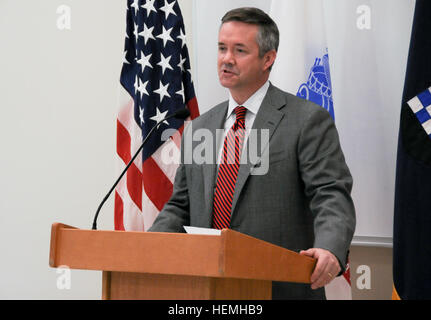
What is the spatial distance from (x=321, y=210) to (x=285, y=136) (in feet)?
1.17

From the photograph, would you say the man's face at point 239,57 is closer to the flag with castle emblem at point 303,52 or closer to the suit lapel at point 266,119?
the suit lapel at point 266,119

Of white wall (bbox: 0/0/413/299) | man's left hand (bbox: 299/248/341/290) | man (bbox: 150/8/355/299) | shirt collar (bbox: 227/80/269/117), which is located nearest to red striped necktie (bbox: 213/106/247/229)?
man (bbox: 150/8/355/299)

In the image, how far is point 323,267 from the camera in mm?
1619

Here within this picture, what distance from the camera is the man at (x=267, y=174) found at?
1.94 metres

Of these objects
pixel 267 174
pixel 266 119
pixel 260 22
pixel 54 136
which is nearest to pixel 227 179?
pixel 267 174

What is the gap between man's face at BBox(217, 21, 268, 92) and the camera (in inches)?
86.4

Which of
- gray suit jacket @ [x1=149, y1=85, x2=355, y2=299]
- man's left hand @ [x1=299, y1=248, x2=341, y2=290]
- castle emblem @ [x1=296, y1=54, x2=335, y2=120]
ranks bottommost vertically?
man's left hand @ [x1=299, y1=248, x2=341, y2=290]

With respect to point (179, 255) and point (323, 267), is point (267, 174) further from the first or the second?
point (179, 255)

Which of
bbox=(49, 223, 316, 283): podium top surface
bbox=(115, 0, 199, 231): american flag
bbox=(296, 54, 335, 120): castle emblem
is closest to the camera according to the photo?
bbox=(49, 223, 316, 283): podium top surface

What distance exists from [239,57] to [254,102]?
0.19 metres

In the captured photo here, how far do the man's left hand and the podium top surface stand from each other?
0.03 metres

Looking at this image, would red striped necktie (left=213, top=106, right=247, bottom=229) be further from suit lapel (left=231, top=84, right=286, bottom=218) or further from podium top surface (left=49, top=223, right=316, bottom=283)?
podium top surface (left=49, top=223, right=316, bottom=283)

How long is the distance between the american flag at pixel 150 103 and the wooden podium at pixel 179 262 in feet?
4.53

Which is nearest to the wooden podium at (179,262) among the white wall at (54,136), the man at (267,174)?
the man at (267,174)
